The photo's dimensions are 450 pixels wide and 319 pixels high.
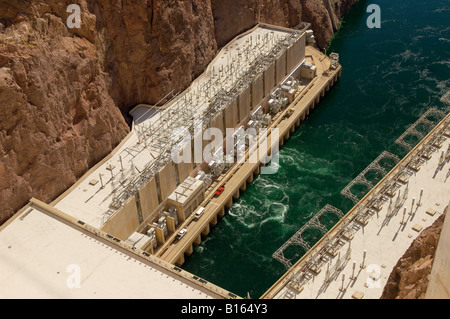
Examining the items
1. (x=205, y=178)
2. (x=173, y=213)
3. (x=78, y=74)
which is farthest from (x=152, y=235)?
(x=78, y=74)

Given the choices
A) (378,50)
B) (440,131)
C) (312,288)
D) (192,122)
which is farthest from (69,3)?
(378,50)

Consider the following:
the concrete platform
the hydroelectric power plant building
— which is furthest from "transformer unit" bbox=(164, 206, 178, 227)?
the concrete platform

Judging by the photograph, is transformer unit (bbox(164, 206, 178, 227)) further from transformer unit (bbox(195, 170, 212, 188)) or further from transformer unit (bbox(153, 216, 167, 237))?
transformer unit (bbox(195, 170, 212, 188))

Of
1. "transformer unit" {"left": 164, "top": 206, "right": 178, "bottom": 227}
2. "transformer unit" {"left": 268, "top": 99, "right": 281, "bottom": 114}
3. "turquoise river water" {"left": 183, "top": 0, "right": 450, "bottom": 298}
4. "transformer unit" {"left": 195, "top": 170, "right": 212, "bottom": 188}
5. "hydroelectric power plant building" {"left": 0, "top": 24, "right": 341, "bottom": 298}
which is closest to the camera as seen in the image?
"hydroelectric power plant building" {"left": 0, "top": 24, "right": 341, "bottom": 298}

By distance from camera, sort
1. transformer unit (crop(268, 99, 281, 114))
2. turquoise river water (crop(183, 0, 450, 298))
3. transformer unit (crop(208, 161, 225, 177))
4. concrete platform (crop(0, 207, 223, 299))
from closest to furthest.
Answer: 1. concrete platform (crop(0, 207, 223, 299))
2. turquoise river water (crop(183, 0, 450, 298))
3. transformer unit (crop(208, 161, 225, 177))
4. transformer unit (crop(268, 99, 281, 114))

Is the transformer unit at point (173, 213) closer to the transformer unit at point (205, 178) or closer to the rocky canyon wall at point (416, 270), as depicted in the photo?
the transformer unit at point (205, 178)

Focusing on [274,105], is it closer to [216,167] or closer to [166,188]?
[216,167]

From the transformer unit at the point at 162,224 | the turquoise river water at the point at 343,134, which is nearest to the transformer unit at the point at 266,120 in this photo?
the turquoise river water at the point at 343,134
